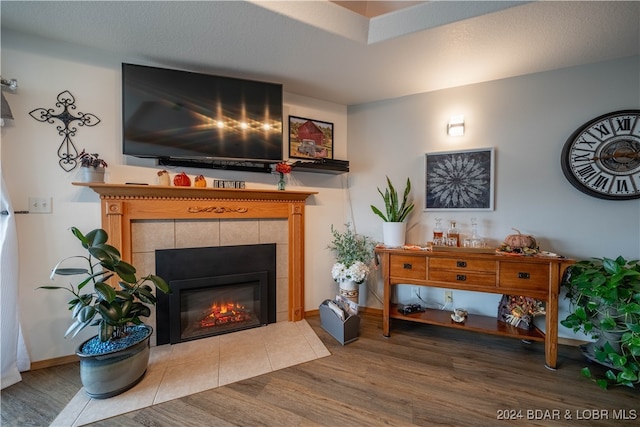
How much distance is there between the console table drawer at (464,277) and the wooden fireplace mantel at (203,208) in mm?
1273

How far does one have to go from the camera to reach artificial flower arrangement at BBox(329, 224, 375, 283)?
7.97ft

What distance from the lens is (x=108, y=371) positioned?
57.9 inches

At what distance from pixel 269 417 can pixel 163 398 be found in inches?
26.6

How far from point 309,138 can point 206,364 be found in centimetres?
224

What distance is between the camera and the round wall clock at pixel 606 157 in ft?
6.20

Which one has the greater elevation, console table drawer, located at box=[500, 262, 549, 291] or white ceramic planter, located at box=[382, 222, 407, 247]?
white ceramic planter, located at box=[382, 222, 407, 247]

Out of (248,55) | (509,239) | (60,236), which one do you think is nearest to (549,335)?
(509,239)

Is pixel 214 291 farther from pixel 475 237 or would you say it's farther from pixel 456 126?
pixel 456 126

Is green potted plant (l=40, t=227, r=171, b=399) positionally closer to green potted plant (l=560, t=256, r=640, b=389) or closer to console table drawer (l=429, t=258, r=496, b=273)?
console table drawer (l=429, t=258, r=496, b=273)

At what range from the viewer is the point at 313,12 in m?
1.61

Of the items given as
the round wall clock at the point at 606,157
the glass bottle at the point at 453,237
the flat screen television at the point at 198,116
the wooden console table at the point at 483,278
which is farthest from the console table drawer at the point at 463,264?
the flat screen television at the point at 198,116

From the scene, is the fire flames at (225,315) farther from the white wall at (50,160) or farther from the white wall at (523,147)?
the white wall at (523,147)

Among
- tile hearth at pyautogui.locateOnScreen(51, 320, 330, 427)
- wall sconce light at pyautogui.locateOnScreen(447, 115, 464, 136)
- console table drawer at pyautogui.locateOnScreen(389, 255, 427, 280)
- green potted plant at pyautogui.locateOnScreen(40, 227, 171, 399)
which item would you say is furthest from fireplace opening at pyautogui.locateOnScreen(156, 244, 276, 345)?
wall sconce light at pyautogui.locateOnScreen(447, 115, 464, 136)

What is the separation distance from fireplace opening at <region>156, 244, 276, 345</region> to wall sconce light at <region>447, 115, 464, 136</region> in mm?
2085
